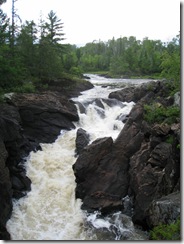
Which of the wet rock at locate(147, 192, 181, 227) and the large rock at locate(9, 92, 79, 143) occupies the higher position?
the large rock at locate(9, 92, 79, 143)

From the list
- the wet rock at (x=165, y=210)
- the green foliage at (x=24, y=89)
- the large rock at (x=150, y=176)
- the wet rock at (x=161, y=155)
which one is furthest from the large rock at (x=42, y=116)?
the wet rock at (x=165, y=210)

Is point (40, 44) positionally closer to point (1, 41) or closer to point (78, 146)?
point (1, 41)

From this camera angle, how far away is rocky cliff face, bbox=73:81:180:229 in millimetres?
13109

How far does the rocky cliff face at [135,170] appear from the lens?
43.0ft

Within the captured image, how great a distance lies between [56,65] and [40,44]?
2.55m

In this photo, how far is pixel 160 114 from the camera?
56.1 feet

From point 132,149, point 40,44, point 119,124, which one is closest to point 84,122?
point 119,124

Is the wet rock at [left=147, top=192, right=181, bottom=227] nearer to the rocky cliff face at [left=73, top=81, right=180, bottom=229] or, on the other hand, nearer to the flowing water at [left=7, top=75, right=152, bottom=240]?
the rocky cliff face at [left=73, top=81, right=180, bottom=229]

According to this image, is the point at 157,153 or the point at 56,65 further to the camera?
the point at 56,65

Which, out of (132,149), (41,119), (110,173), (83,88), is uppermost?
(83,88)

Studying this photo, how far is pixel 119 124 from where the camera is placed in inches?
847

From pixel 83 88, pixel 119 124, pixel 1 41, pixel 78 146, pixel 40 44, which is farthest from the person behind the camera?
pixel 83 88

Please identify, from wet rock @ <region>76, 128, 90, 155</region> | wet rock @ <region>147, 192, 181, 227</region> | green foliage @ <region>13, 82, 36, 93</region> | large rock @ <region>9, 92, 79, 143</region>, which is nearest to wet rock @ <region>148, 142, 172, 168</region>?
wet rock @ <region>147, 192, 181, 227</region>

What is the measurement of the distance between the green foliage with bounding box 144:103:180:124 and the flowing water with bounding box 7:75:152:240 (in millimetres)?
3442
